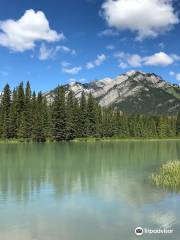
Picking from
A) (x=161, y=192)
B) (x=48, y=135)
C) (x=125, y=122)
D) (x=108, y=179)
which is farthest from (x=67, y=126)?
(x=161, y=192)

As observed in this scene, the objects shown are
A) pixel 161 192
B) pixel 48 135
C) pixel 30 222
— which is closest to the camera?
pixel 30 222

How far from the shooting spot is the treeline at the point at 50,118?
10919cm

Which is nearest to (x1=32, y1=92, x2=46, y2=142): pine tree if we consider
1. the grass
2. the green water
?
the green water

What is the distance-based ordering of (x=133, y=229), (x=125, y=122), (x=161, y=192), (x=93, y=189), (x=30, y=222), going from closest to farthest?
(x=133, y=229), (x=30, y=222), (x=161, y=192), (x=93, y=189), (x=125, y=122)

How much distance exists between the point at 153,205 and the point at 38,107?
9819 centimetres

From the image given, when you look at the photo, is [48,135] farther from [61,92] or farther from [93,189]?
[93,189]

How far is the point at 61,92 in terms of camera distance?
126 metres

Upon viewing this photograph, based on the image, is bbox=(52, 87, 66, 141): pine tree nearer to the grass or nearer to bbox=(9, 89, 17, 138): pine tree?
bbox=(9, 89, 17, 138): pine tree

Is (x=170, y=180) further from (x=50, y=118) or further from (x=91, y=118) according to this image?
(x=91, y=118)

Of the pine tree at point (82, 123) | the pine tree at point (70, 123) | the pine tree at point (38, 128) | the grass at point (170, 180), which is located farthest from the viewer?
the pine tree at point (82, 123)

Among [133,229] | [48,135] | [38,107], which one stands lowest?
[133,229]

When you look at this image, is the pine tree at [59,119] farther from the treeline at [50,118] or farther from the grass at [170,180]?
the grass at [170,180]

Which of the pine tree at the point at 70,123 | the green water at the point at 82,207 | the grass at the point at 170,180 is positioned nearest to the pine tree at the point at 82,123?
the pine tree at the point at 70,123

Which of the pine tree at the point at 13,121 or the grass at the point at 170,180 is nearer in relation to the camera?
the grass at the point at 170,180
